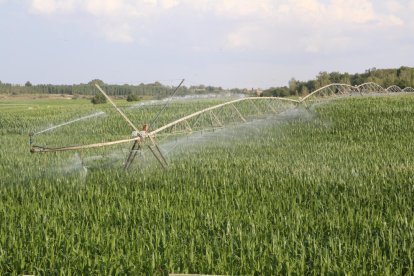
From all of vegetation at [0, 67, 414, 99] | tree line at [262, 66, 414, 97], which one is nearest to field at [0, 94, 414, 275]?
vegetation at [0, 67, 414, 99]

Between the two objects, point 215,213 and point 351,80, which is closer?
point 215,213

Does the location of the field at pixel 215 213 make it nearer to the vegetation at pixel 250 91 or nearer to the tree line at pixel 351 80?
the vegetation at pixel 250 91

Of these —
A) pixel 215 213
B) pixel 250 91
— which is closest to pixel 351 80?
pixel 250 91

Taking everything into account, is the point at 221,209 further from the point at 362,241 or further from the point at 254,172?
the point at 254,172

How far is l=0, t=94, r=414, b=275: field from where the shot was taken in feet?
18.6

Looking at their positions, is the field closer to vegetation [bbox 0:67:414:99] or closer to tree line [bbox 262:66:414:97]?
vegetation [bbox 0:67:414:99]

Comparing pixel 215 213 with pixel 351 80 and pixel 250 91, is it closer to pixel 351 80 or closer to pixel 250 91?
pixel 250 91

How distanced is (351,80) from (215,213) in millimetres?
73235

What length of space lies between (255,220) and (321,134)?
14205mm

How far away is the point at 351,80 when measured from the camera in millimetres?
77062

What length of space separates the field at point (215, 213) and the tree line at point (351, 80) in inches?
1886

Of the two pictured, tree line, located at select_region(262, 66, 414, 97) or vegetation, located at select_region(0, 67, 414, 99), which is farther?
tree line, located at select_region(262, 66, 414, 97)

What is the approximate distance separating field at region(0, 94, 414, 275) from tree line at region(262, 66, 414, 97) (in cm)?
4790

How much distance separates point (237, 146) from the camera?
55.4 ft
